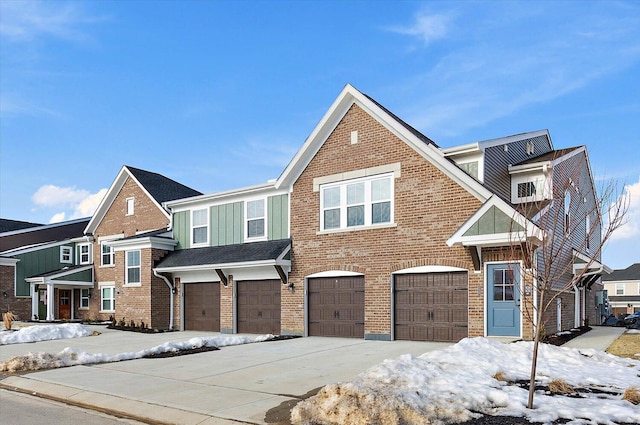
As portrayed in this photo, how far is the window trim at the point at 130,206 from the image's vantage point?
3020 cm

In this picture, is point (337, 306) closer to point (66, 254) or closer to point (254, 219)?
point (254, 219)

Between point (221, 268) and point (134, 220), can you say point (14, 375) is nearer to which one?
point (221, 268)

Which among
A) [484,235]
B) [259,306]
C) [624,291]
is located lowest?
[624,291]

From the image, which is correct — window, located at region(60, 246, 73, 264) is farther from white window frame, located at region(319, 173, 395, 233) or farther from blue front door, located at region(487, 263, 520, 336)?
blue front door, located at region(487, 263, 520, 336)

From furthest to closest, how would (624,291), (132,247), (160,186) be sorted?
(624,291) < (160,186) < (132,247)

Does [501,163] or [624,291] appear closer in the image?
[501,163]

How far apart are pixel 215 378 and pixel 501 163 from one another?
42.2 ft

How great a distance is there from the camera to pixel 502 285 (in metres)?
16.5

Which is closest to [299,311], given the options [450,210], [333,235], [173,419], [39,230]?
[333,235]

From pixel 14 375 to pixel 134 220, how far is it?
17.1m

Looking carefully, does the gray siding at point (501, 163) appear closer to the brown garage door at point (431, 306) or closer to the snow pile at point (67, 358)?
the brown garage door at point (431, 306)

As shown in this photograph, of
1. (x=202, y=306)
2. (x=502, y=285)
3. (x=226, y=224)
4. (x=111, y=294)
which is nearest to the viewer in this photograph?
(x=502, y=285)

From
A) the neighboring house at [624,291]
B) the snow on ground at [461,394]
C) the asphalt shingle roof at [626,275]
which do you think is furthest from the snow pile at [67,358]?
the asphalt shingle roof at [626,275]

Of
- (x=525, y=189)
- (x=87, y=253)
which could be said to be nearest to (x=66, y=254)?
(x=87, y=253)
